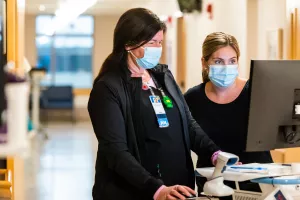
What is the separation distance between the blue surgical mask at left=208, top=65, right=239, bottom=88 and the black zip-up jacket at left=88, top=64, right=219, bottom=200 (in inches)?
18.0

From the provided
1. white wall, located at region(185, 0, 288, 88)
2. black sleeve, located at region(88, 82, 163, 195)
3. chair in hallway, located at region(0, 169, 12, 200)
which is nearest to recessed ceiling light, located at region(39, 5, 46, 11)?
white wall, located at region(185, 0, 288, 88)

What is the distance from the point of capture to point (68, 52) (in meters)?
22.0

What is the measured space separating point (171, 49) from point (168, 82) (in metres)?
12.7

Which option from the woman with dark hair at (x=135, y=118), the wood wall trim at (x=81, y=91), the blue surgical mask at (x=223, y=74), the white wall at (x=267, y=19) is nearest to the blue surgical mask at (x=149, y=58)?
the woman with dark hair at (x=135, y=118)

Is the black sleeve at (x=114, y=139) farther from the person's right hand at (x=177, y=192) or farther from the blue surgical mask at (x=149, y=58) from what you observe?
the blue surgical mask at (x=149, y=58)

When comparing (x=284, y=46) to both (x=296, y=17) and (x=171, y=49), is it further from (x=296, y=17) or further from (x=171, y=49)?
(x=171, y=49)

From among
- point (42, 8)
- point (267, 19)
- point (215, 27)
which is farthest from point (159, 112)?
point (42, 8)

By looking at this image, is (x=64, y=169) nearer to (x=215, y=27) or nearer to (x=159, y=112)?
(x=215, y=27)

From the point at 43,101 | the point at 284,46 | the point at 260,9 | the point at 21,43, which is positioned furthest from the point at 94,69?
the point at 21,43

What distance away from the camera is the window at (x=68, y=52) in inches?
830

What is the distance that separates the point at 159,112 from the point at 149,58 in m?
0.25

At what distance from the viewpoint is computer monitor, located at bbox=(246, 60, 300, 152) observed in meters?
2.67

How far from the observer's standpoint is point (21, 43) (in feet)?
15.2

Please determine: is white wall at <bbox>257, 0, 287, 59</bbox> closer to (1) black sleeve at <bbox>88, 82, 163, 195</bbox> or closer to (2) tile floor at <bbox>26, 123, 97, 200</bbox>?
(2) tile floor at <bbox>26, 123, 97, 200</bbox>
